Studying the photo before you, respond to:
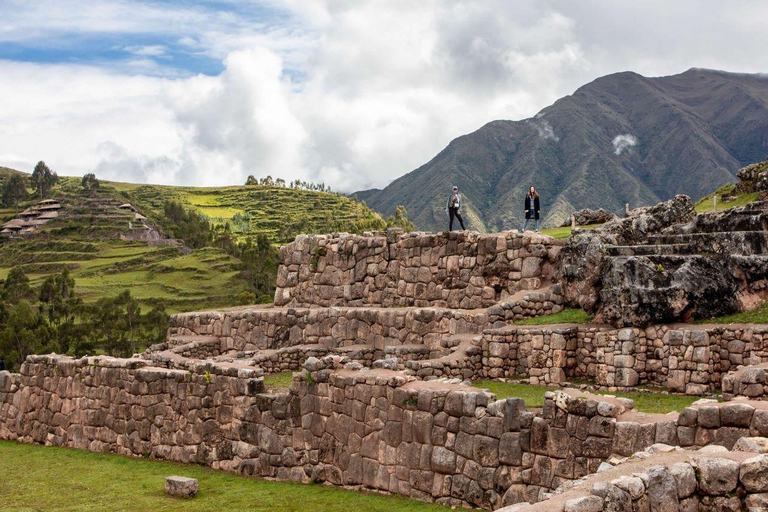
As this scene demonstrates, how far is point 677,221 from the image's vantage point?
24.1m

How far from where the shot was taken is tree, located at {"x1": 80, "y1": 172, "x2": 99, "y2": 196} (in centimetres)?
13850

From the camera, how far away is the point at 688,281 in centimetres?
1741

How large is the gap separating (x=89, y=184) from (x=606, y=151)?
310 ft

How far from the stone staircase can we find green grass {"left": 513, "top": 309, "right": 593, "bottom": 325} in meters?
1.51

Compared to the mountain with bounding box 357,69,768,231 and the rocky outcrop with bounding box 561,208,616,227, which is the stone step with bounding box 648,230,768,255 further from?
the mountain with bounding box 357,69,768,231

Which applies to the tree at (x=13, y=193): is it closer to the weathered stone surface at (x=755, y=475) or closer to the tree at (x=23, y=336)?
the tree at (x=23, y=336)

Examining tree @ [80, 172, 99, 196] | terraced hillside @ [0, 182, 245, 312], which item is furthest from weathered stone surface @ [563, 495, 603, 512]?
tree @ [80, 172, 99, 196]

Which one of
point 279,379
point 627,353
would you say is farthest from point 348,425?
point 279,379

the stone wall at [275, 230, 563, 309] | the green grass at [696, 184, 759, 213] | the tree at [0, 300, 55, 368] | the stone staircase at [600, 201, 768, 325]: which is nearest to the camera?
the stone staircase at [600, 201, 768, 325]

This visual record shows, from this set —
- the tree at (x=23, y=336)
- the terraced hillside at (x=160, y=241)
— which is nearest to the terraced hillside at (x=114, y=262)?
the terraced hillside at (x=160, y=241)

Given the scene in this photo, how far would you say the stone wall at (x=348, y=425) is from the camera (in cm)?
1112

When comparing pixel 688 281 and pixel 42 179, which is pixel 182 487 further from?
pixel 42 179

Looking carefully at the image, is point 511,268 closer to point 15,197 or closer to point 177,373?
point 177,373

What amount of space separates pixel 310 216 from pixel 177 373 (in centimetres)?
11140
